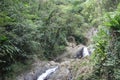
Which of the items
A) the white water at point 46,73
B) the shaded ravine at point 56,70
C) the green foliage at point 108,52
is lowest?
the white water at point 46,73

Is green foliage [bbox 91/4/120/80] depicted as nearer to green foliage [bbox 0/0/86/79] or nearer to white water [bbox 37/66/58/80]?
green foliage [bbox 0/0/86/79]

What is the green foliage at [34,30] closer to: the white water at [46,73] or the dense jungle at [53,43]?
the dense jungle at [53,43]

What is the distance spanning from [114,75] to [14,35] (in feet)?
18.3

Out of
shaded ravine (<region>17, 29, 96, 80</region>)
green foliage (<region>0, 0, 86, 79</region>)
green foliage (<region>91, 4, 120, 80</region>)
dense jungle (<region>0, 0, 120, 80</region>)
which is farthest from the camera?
green foliage (<region>0, 0, 86, 79</region>)

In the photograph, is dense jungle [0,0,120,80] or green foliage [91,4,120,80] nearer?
green foliage [91,4,120,80]

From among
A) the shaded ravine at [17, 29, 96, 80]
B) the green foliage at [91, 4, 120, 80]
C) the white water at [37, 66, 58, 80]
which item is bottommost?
the white water at [37, 66, 58, 80]

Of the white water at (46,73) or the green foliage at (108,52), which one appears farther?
the white water at (46,73)

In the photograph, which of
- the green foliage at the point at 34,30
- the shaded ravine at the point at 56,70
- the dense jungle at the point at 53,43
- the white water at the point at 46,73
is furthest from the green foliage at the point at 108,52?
the white water at the point at 46,73

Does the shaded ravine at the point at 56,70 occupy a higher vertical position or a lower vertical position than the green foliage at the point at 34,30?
lower

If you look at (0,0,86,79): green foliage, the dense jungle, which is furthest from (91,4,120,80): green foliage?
(0,0,86,79): green foliage

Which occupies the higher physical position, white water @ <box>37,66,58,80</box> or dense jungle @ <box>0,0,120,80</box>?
dense jungle @ <box>0,0,120,80</box>

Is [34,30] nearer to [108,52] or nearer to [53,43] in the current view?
[53,43]

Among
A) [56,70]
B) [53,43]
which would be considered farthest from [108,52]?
[53,43]

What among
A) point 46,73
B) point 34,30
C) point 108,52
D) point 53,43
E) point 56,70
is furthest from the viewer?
point 53,43
